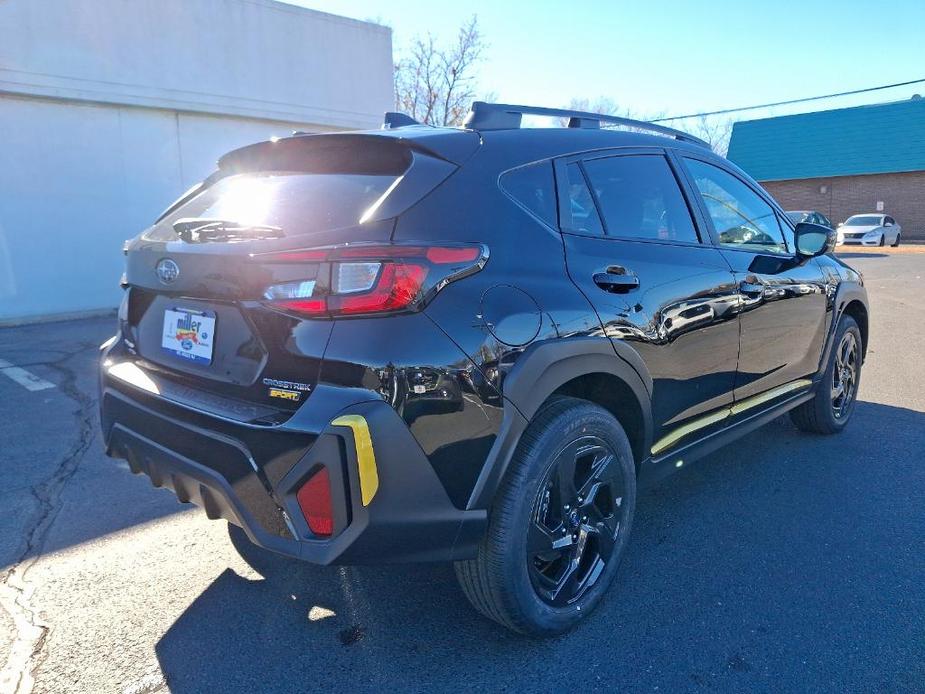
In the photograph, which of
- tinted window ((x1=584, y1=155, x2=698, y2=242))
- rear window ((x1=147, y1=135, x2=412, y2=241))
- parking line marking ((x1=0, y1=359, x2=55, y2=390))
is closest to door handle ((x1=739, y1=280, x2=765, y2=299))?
tinted window ((x1=584, y1=155, x2=698, y2=242))

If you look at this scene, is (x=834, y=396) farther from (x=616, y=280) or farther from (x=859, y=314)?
(x=616, y=280)

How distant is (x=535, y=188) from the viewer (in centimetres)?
251

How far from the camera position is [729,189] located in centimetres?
377

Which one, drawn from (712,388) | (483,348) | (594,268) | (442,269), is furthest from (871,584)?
(442,269)

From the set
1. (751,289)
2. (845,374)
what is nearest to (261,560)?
(751,289)

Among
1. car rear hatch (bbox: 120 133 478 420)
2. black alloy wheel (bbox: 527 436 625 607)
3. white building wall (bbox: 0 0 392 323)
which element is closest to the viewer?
car rear hatch (bbox: 120 133 478 420)

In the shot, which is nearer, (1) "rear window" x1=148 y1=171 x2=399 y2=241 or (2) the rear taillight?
(2) the rear taillight

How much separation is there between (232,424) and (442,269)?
0.82m

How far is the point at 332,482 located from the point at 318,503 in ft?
0.33

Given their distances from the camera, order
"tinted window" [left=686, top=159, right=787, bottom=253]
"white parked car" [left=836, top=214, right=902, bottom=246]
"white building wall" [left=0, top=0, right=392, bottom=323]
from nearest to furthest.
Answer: "tinted window" [left=686, top=159, right=787, bottom=253] < "white building wall" [left=0, top=0, right=392, bottom=323] < "white parked car" [left=836, top=214, right=902, bottom=246]

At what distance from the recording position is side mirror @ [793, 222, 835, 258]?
13.0ft

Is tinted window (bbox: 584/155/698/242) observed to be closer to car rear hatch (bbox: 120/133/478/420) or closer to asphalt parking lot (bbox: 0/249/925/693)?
car rear hatch (bbox: 120/133/478/420)

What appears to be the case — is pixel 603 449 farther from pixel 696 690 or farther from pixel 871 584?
pixel 871 584

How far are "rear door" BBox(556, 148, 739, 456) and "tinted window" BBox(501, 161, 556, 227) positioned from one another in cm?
6
